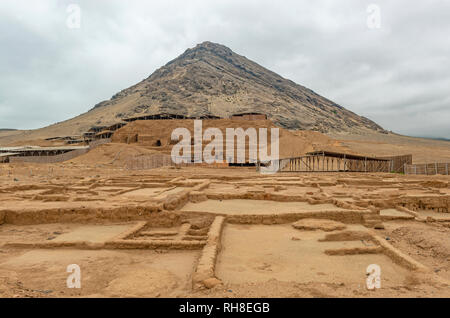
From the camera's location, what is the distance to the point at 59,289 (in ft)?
13.4

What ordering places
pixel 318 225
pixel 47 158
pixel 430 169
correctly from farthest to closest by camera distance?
pixel 47 158, pixel 430 169, pixel 318 225

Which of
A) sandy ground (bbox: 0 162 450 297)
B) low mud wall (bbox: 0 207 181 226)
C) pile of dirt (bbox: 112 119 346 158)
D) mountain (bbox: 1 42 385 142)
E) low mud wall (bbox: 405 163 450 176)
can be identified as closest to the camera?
sandy ground (bbox: 0 162 450 297)

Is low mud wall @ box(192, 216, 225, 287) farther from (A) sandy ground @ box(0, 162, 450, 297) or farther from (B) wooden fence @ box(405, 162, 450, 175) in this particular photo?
(B) wooden fence @ box(405, 162, 450, 175)

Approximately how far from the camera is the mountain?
7881cm

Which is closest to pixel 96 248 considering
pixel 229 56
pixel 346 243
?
pixel 346 243

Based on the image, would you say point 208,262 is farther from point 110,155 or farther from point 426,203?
point 110,155

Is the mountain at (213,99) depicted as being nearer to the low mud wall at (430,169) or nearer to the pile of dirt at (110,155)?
the pile of dirt at (110,155)

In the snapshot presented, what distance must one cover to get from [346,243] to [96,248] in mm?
5750

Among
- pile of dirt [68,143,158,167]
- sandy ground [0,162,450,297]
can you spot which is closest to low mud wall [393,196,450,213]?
sandy ground [0,162,450,297]

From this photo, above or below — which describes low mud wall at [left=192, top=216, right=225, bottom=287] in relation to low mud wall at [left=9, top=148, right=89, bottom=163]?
below

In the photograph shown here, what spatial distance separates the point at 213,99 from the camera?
8731 centimetres

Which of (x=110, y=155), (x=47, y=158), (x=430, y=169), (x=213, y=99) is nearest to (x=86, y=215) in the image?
(x=110, y=155)

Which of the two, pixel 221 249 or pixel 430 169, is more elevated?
pixel 430 169
